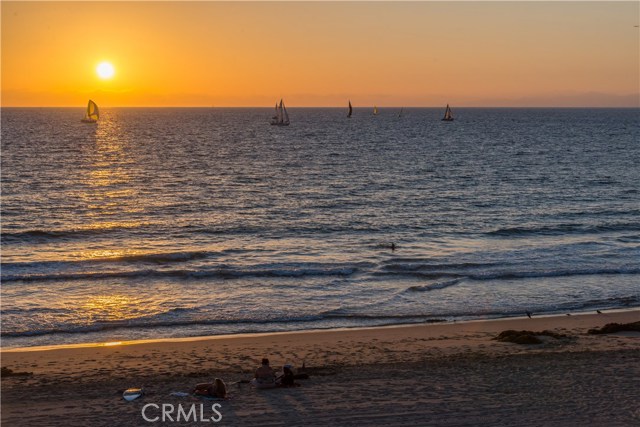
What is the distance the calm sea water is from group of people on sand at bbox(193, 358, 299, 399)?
7.08 metres

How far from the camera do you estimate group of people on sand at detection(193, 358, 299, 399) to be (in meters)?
16.3

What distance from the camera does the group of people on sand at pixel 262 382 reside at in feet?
53.6

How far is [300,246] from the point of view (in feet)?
125

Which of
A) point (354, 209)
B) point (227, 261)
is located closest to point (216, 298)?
point (227, 261)

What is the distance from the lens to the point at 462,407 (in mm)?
15852

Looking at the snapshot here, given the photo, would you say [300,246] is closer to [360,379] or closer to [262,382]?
[360,379]

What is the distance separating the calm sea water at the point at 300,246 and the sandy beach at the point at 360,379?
2.67 m

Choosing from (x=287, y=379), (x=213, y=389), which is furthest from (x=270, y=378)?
(x=213, y=389)

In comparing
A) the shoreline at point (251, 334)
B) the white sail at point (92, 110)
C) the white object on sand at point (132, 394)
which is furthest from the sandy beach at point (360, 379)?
the white sail at point (92, 110)

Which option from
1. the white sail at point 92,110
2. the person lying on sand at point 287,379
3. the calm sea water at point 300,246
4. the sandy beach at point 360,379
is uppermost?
the white sail at point 92,110

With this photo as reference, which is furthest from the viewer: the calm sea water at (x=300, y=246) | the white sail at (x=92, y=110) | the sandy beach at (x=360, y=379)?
the white sail at (x=92, y=110)

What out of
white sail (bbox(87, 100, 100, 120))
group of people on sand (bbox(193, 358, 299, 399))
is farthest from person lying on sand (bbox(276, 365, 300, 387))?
white sail (bbox(87, 100, 100, 120))

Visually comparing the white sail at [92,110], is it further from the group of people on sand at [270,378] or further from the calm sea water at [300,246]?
the group of people on sand at [270,378]

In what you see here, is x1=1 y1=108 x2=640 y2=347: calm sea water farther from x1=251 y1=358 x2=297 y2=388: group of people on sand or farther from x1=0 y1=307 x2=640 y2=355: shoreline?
x1=251 y1=358 x2=297 y2=388: group of people on sand
